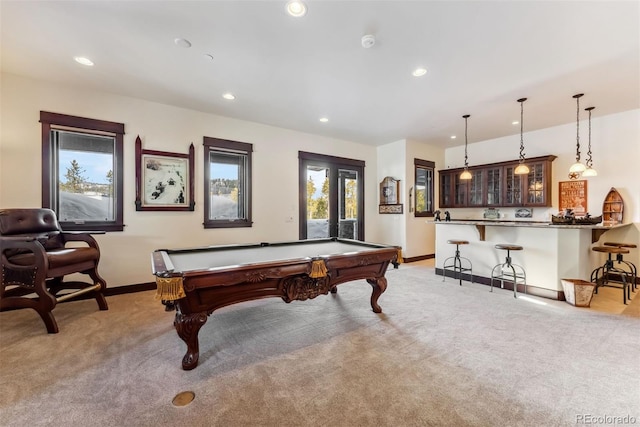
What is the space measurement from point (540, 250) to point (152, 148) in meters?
6.01

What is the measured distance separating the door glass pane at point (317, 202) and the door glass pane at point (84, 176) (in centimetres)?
340

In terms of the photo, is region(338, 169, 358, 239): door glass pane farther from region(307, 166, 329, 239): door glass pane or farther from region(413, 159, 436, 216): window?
region(413, 159, 436, 216): window

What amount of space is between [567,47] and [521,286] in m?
3.12

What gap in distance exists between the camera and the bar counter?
3.53 metres

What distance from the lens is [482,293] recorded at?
382cm

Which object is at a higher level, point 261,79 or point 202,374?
point 261,79

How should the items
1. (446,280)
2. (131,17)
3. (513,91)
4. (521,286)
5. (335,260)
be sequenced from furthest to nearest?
1. (446,280)
2. (521,286)
3. (513,91)
4. (335,260)
5. (131,17)

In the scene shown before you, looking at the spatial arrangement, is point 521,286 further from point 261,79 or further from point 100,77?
point 100,77

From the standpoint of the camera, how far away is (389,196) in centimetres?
639

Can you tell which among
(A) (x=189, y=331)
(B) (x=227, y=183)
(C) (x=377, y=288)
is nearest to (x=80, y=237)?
(B) (x=227, y=183)

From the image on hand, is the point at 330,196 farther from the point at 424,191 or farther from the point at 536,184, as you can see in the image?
the point at 536,184

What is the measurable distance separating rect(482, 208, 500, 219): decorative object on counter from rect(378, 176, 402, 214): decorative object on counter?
2.14 metres

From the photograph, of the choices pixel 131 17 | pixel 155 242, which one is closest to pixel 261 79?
pixel 131 17

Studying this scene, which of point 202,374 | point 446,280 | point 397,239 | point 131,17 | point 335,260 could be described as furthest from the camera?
point 397,239
